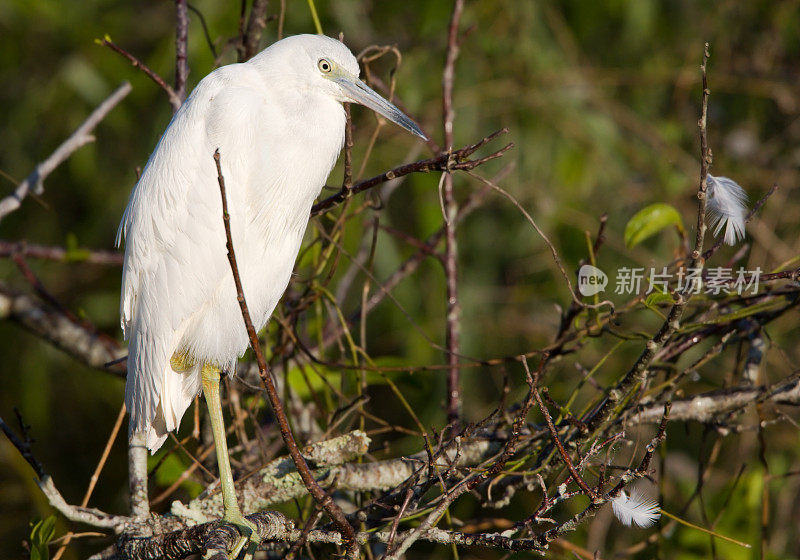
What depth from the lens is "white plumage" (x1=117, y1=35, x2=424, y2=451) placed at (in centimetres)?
130

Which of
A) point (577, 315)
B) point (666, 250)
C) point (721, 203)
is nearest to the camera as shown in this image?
point (721, 203)

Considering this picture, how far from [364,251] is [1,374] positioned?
2050mm

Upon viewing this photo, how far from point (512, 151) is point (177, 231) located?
1.46 metres

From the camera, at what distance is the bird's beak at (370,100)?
1.36 m

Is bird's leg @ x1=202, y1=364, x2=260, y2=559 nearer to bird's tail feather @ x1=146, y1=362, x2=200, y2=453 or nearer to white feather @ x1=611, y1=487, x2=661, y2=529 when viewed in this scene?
bird's tail feather @ x1=146, y1=362, x2=200, y2=453

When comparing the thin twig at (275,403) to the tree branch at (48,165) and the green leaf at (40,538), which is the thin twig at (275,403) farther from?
the tree branch at (48,165)

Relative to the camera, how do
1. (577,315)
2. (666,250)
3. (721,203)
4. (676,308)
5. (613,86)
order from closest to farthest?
(676,308), (721,203), (577,315), (666,250), (613,86)

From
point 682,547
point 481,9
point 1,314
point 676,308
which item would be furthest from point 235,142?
point 481,9

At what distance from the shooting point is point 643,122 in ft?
9.11

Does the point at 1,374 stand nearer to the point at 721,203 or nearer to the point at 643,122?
the point at 643,122

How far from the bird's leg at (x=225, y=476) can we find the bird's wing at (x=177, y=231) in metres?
0.07

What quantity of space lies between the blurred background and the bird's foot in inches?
48.5

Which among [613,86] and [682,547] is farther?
[613,86]

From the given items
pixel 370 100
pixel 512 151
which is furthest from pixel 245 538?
pixel 512 151
